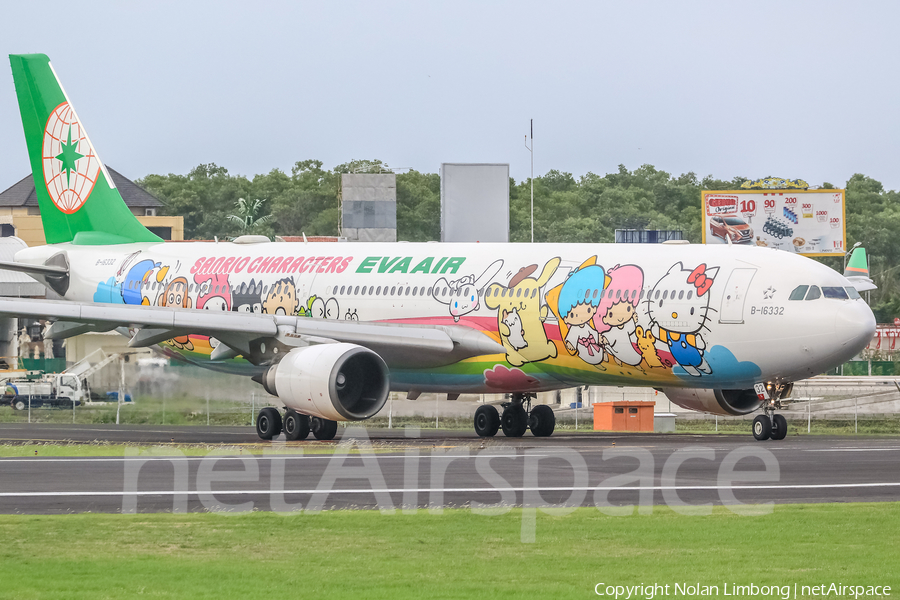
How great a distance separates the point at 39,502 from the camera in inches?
623

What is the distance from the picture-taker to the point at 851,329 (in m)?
24.4

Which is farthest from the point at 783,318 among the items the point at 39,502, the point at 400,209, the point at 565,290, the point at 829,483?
the point at 400,209

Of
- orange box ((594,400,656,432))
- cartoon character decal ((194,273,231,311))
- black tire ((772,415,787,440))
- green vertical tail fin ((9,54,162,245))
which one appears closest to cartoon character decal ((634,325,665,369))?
black tire ((772,415,787,440))

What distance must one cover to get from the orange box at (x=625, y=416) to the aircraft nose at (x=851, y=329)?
13.5 metres

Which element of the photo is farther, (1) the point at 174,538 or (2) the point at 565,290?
(2) the point at 565,290

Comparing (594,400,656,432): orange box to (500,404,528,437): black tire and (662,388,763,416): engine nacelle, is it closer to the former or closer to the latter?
(500,404,528,437): black tire

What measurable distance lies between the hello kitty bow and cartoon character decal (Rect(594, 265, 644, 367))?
3.27 feet

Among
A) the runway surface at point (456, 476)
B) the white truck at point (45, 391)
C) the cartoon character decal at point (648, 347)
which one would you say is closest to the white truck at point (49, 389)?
the white truck at point (45, 391)

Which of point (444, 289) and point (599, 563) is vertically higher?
point (444, 289)

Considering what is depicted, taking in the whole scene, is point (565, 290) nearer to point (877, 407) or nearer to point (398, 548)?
point (398, 548)

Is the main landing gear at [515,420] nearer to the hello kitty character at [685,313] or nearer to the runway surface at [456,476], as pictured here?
the runway surface at [456,476]

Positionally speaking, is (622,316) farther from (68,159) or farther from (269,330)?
(68,159)

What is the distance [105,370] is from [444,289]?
1376 cm

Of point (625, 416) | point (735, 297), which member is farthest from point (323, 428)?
point (625, 416)
